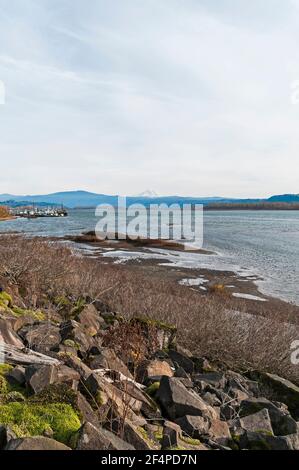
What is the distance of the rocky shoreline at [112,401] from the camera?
3666 mm

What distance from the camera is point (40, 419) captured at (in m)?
3.75

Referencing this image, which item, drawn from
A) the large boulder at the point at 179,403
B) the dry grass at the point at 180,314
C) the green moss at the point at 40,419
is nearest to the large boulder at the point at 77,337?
the dry grass at the point at 180,314

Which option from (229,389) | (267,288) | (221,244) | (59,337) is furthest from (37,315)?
(221,244)

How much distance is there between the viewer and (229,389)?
23.0 feet

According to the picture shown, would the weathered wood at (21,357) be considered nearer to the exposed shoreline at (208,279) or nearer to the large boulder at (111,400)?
the large boulder at (111,400)

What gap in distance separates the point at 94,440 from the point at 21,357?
6.80 feet

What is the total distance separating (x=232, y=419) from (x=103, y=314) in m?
5.88

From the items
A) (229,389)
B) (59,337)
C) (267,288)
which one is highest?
(59,337)

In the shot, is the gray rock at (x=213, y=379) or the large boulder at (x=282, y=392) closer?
the gray rock at (x=213, y=379)

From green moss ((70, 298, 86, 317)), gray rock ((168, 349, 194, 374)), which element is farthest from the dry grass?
gray rock ((168, 349, 194, 374))

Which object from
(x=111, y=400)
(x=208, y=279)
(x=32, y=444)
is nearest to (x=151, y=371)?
(x=111, y=400)

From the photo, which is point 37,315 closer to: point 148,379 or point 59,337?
point 59,337

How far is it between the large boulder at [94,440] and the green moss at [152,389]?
2.15 m

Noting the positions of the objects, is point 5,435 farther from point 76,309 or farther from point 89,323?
point 76,309
